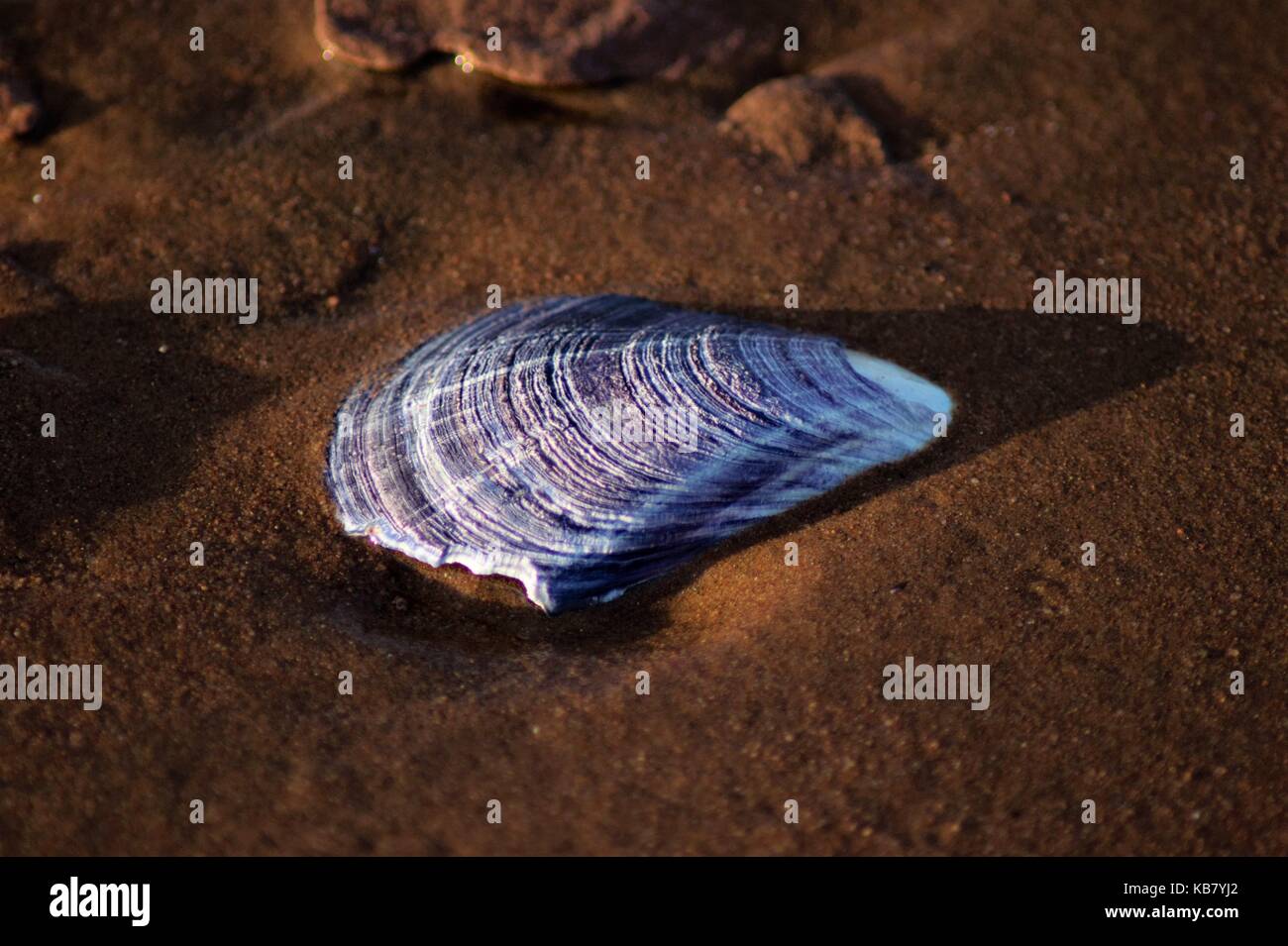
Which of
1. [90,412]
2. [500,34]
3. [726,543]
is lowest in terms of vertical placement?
[726,543]

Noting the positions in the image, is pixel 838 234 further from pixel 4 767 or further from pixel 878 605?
pixel 4 767

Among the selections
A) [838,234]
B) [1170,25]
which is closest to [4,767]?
[838,234]

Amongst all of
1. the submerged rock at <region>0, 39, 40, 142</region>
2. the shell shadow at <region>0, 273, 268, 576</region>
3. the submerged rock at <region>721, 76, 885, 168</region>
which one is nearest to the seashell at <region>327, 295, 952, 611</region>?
the shell shadow at <region>0, 273, 268, 576</region>

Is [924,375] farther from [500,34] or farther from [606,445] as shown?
[500,34]

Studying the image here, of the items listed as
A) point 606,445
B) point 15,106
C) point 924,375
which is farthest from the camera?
point 15,106

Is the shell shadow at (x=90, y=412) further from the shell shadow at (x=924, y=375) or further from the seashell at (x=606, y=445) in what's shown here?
the shell shadow at (x=924, y=375)

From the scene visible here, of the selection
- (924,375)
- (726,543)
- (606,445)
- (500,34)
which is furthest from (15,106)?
(924,375)

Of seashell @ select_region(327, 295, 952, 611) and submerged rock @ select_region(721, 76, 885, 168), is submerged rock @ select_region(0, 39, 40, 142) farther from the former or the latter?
submerged rock @ select_region(721, 76, 885, 168)
